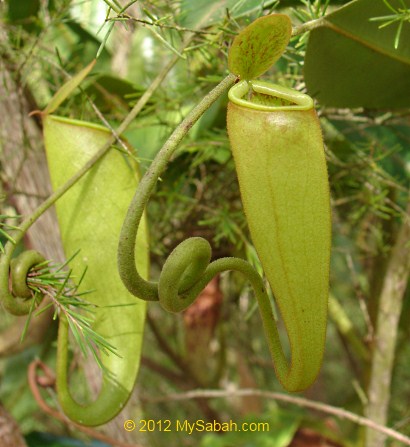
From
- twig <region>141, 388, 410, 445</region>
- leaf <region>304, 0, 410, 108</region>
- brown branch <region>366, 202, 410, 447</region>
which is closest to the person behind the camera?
leaf <region>304, 0, 410, 108</region>

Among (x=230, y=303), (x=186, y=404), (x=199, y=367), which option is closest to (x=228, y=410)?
(x=186, y=404)

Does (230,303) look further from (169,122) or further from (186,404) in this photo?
(186,404)

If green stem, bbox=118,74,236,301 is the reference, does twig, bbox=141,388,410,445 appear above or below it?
below

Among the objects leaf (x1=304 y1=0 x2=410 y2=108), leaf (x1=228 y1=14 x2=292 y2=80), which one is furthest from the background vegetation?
leaf (x1=228 y1=14 x2=292 y2=80)

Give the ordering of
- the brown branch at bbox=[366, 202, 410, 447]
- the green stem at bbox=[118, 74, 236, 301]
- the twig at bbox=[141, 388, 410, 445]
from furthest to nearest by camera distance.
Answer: the brown branch at bbox=[366, 202, 410, 447] < the twig at bbox=[141, 388, 410, 445] < the green stem at bbox=[118, 74, 236, 301]

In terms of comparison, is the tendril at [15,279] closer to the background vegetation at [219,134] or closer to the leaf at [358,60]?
the background vegetation at [219,134]

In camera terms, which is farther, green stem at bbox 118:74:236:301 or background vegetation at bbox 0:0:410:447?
background vegetation at bbox 0:0:410:447

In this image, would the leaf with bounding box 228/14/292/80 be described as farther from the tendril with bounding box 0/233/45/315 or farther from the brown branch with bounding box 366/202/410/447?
the brown branch with bounding box 366/202/410/447

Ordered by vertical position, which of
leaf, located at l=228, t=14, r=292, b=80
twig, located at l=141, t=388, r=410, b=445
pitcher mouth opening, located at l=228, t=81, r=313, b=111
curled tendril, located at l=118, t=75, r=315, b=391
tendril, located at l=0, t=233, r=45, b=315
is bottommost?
twig, located at l=141, t=388, r=410, b=445
